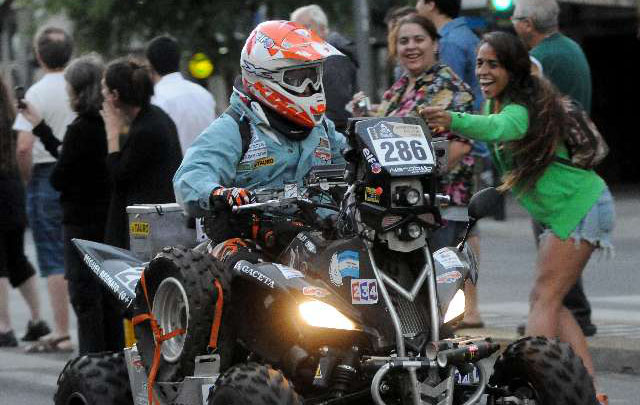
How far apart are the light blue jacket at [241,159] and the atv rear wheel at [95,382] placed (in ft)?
2.69

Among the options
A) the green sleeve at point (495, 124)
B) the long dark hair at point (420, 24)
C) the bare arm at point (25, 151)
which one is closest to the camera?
the green sleeve at point (495, 124)

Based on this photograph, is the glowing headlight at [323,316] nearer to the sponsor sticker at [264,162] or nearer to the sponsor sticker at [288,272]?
the sponsor sticker at [288,272]

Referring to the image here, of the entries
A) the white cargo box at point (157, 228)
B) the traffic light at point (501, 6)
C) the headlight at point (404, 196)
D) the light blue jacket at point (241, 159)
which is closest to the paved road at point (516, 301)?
the white cargo box at point (157, 228)

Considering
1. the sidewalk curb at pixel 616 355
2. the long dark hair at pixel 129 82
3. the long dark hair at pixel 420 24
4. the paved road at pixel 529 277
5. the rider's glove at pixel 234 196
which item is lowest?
the paved road at pixel 529 277

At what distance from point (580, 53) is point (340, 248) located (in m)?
4.23

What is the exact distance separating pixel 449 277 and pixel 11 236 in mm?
6034

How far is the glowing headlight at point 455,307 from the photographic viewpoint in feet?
19.2

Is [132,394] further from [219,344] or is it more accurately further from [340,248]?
[340,248]

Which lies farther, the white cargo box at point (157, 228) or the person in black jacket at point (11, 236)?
the person in black jacket at point (11, 236)

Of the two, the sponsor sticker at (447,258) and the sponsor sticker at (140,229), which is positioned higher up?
the sponsor sticker at (140,229)

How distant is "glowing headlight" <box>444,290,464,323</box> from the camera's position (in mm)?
5852

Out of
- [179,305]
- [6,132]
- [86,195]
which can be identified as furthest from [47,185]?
[179,305]

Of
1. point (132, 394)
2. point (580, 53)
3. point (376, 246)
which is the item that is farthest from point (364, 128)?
point (580, 53)

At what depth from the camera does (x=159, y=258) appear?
243 inches
